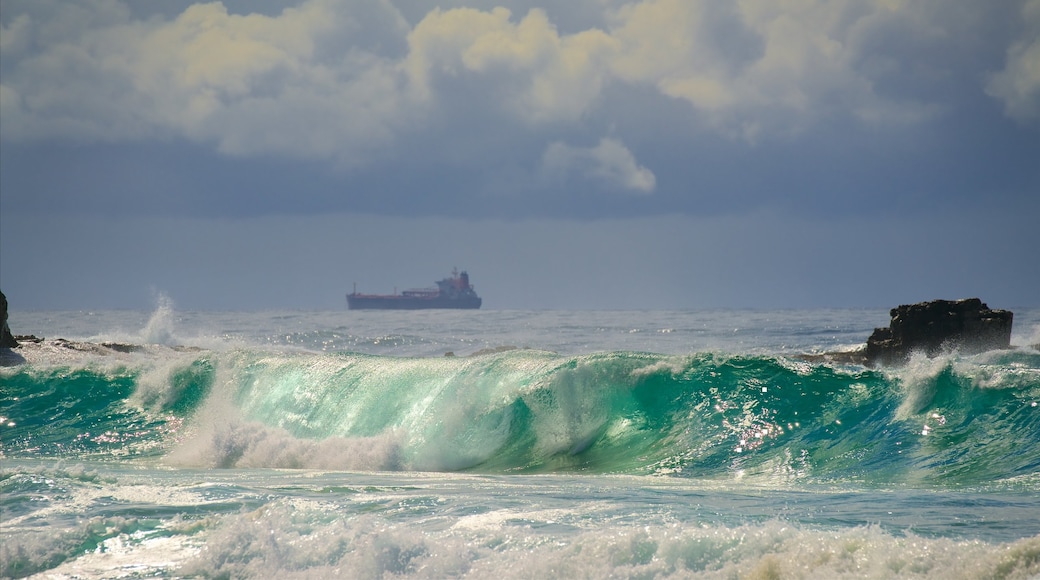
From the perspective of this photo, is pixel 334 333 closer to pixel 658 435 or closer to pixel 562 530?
pixel 658 435

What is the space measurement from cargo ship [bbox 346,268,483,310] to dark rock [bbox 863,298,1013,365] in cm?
10827

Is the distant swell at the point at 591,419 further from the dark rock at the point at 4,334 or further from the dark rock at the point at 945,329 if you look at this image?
the dark rock at the point at 945,329

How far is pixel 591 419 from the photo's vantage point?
1434 cm

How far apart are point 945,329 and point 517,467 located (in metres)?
11.7

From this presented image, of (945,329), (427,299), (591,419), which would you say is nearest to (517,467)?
(591,419)

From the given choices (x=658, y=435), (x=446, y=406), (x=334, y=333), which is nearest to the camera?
(x=658, y=435)

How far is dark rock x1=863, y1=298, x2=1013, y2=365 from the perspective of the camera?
791 inches

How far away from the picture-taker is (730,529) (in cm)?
698

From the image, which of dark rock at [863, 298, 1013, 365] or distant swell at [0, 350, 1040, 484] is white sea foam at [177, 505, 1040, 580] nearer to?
distant swell at [0, 350, 1040, 484]

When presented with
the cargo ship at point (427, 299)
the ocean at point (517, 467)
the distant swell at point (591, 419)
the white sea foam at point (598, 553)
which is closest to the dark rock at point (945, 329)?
the ocean at point (517, 467)

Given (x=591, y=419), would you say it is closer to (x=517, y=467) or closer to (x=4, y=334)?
(x=517, y=467)

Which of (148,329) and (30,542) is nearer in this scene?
(30,542)

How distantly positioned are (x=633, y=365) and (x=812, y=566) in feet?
29.2

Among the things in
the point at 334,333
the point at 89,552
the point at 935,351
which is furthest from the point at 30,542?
the point at 334,333
